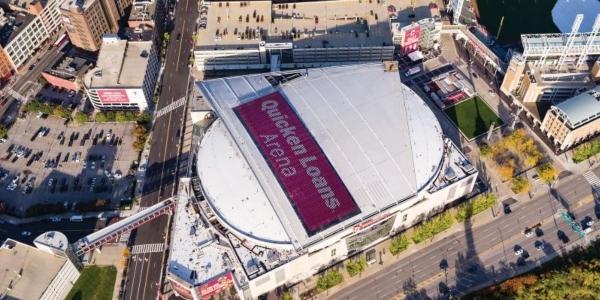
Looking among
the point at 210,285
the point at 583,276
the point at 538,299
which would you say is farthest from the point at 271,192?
the point at 583,276

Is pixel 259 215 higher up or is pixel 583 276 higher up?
pixel 259 215

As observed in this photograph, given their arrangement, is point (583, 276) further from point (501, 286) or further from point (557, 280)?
point (501, 286)

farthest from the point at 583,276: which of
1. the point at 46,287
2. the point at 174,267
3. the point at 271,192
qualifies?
the point at 46,287

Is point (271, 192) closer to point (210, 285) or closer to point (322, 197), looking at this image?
point (322, 197)

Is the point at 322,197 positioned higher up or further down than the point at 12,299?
higher up

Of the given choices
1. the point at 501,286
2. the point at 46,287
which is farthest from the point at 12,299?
the point at 501,286

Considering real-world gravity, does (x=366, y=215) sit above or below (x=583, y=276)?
above

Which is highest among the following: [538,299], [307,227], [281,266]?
[307,227]

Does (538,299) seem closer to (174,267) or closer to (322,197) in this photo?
(322,197)
